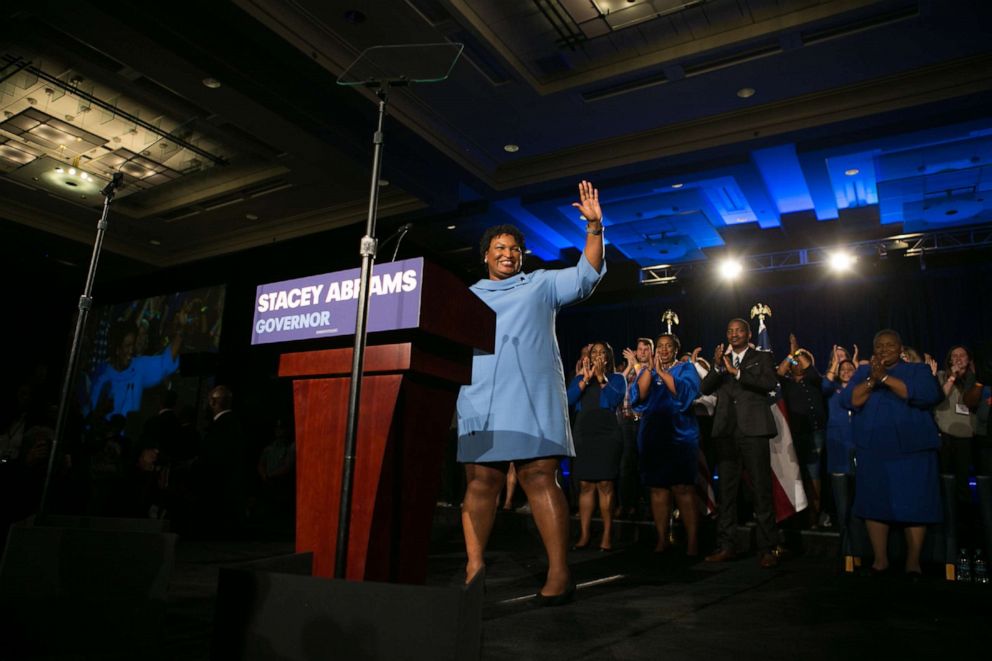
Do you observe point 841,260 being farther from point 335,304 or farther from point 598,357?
point 335,304

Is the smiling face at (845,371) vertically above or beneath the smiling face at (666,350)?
above

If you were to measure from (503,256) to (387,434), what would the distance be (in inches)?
45.7

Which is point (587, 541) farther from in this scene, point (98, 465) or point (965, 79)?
point (965, 79)

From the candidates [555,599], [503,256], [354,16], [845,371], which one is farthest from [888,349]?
[354,16]

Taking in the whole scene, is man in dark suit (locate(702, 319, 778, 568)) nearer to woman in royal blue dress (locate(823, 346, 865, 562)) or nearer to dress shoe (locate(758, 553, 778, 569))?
dress shoe (locate(758, 553, 778, 569))

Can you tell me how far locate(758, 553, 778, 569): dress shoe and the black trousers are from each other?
0.16ft

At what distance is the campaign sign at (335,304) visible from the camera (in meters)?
1.64

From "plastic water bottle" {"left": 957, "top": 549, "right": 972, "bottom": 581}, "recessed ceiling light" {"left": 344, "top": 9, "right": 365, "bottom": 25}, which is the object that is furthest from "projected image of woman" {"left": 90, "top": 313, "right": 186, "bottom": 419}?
"plastic water bottle" {"left": 957, "top": 549, "right": 972, "bottom": 581}

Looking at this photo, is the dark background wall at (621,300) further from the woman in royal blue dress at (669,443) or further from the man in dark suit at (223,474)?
the woman in royal blue dress at (669,443)

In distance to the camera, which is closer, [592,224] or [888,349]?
[592,224]

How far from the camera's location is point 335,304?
1753mm

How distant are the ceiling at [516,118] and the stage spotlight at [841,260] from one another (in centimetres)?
59

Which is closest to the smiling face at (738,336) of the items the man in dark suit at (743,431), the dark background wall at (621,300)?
the man in dark suit at (743,431)

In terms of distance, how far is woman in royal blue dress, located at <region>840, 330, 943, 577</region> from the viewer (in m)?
3.55
